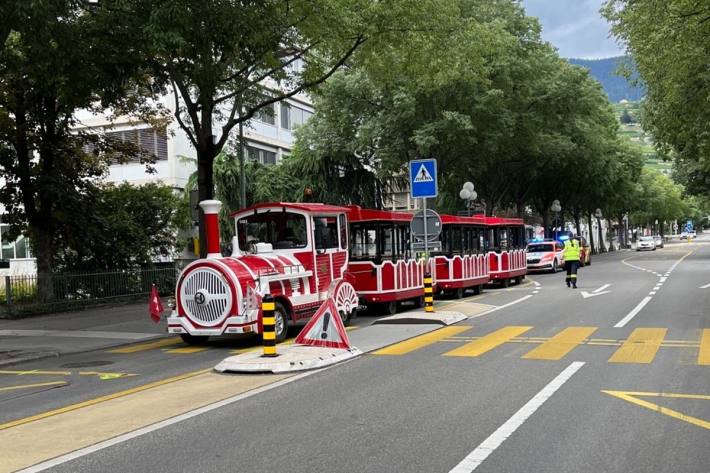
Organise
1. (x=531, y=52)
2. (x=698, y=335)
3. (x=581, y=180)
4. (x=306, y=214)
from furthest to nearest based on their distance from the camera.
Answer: (x=581, y=180) → (x=531, y=52) → (x=306, y=214) → (x=698, y=335)

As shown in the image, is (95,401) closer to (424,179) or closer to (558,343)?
(558,343)

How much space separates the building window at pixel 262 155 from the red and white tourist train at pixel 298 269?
22.4 m

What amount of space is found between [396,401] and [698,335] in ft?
23.4

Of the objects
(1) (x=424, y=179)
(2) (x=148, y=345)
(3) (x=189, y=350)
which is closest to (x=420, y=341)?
(3) (x=189, y=350)

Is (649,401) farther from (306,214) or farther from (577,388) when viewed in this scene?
(306,214)

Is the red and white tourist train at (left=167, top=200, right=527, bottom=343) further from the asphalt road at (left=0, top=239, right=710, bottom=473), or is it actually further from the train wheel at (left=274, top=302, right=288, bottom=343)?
the asphalt road at (left=0, top=239, right=710, bottom=473)

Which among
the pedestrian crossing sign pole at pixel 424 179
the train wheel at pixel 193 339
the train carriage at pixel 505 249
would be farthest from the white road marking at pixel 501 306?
the train wheel at pixel 193 339

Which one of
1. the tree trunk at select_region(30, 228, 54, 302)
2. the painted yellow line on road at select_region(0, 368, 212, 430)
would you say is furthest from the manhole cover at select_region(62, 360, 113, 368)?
the tree trunk at select_region(30, 228, 54, 302)

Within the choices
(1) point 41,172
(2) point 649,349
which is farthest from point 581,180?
(2) point 649,349

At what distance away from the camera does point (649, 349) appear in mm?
10844

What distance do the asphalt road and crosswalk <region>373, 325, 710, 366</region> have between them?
3 centimetres

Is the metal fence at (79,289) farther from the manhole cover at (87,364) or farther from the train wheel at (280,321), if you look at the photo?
the train wheel at (280,321)

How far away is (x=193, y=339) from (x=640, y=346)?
8054 millimetres

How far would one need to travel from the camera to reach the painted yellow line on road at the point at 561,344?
34.3ft
